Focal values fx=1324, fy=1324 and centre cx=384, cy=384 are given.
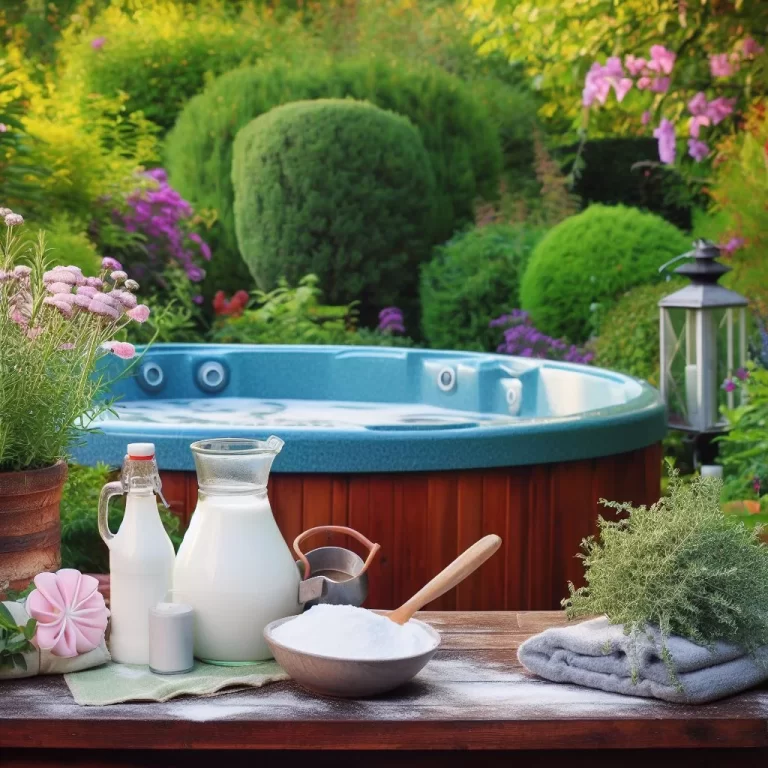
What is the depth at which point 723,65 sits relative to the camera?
6285 millimetres

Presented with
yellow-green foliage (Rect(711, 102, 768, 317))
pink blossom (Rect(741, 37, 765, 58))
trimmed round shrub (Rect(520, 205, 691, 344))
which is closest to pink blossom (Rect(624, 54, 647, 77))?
pink blossom (Rect(741, 37, 765, 58))

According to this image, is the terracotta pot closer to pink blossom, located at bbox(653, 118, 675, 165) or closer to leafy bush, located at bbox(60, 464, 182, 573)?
leafy bush, located at bbox(60, 464, 182, 573)

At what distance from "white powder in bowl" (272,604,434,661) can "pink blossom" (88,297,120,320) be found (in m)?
0.45

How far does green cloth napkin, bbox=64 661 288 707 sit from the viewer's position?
1.41m

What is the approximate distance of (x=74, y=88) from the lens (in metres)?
10.0

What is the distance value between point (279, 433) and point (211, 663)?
1.53 metres

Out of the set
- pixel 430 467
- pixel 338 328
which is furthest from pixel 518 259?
pixel 430 467

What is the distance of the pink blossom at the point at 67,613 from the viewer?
4.84ft

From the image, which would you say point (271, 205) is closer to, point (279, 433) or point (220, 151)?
point (220, 151)

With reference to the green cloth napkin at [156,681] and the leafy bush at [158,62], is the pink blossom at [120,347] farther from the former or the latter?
the leafy bush at [158,62]

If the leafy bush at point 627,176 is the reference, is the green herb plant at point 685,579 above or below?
below

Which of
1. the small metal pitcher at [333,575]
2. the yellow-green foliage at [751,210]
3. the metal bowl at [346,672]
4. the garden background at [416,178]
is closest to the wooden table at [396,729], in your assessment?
the metal bowl at [346,672]

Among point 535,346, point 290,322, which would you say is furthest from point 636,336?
point 290,322

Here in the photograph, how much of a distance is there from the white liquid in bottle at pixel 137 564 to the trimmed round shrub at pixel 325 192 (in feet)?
23.6
